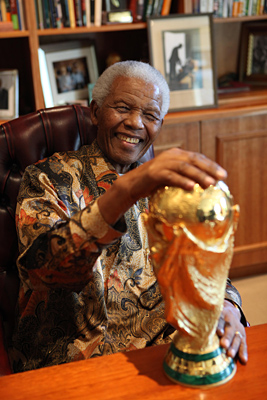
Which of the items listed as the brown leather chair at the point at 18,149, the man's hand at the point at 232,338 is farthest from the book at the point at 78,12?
the man's hand at the point at 232,338

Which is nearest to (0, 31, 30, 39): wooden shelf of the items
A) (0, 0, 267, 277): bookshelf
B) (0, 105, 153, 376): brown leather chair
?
(0, 0, 267, 277): bookshelf

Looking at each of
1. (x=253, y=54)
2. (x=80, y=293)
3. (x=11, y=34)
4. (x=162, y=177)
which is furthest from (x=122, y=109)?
(x=253, y=54)

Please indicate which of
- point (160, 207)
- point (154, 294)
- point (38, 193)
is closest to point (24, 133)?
point (38, 193)

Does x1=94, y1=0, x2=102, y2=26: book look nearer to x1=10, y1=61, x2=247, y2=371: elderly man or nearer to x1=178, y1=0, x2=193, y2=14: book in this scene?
x1=178, y1=0, x2=193, y2=14: book

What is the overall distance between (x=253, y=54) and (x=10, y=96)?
5.10 ft

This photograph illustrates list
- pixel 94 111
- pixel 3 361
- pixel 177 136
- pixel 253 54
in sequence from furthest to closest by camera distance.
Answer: pixel 253 54 < pixel 177 136 < pixel 94 111 < pixel 3 361

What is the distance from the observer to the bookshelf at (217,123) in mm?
2595

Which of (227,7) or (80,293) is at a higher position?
(227,7)

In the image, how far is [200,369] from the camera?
0.89m

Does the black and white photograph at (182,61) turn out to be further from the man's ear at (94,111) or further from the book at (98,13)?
the man's ear at (94,111)

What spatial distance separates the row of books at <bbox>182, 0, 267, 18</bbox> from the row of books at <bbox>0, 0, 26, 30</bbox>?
32.9 inches

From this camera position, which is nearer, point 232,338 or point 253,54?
point 232,338

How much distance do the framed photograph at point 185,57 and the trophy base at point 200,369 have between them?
198 cm

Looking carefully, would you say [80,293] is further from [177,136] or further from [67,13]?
[67,13]
